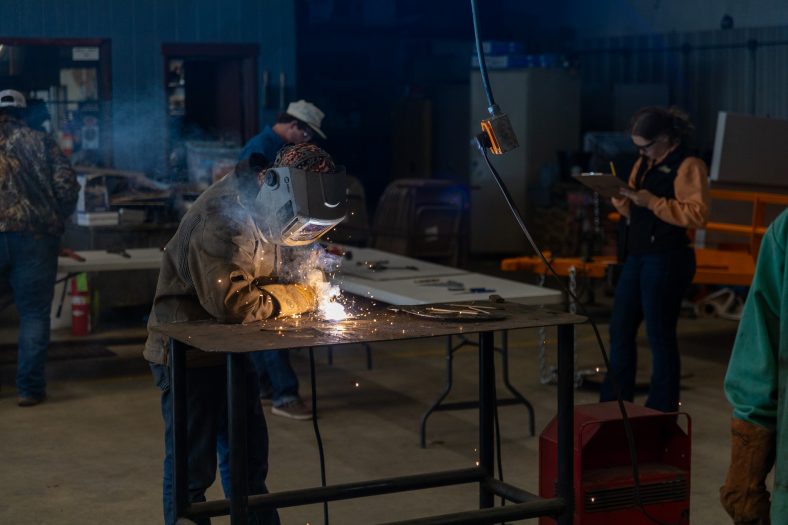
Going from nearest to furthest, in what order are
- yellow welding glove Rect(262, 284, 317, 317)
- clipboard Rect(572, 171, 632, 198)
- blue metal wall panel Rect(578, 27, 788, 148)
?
1. yellow welding glove Rect(262, 284, 317, 317)
2. clipboard Rect(572, 171, 632, 198)
3. blue metal wall panel Rect(578, 27, 788, 148)

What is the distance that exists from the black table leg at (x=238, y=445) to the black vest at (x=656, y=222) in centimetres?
327

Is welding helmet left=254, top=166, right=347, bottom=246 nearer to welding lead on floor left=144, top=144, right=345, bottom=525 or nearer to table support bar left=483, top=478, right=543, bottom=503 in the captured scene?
welding lead on floor left=144, top=144, right=345, bottom=525

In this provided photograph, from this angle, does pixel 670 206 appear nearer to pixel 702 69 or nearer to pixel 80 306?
pixel 80 306

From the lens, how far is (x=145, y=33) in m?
11.8

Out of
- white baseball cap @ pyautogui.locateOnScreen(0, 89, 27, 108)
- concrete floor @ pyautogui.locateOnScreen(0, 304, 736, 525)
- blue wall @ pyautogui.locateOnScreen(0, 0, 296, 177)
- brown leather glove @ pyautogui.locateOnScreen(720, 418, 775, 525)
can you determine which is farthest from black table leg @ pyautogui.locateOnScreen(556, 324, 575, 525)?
blue wall @ pyautogui.locateOnScreen(0, 0, 296, 177)

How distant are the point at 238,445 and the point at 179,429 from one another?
300 mm

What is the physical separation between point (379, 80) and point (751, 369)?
15.2 m

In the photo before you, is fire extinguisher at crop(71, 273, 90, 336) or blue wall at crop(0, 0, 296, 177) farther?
blue wall at crop(0, 0, 296, 177)

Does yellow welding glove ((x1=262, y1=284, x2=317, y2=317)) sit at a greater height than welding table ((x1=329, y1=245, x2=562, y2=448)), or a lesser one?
greater

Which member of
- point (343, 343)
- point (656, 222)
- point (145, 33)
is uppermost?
point (145, 33)

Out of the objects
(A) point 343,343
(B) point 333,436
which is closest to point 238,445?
(A) point 343,343

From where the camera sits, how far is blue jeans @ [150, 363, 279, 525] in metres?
4.12

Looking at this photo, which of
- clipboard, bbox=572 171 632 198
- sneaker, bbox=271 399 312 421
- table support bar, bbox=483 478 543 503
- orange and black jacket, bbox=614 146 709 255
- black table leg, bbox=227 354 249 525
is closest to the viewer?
black table leg, bbox=227 354 249 525

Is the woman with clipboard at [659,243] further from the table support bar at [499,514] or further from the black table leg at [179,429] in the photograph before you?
the black table leg at [179,429]
